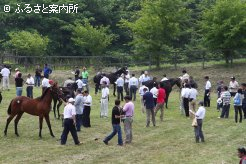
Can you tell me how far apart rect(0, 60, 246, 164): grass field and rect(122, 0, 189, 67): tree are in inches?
792

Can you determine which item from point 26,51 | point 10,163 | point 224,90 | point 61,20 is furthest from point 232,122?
point 61,20

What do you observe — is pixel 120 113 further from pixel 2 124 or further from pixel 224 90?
pixel 224 90

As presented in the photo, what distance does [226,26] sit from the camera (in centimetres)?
4634

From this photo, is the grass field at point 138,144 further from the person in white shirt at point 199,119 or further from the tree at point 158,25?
the tree at point 158,25

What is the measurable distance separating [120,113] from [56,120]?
23.5ft

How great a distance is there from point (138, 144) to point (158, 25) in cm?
2868

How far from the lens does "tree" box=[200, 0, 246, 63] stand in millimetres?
46219

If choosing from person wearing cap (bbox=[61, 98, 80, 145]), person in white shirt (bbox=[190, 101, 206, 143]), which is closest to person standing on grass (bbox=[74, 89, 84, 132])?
person wearing cap (bbox=[61, 98, 80, 145])

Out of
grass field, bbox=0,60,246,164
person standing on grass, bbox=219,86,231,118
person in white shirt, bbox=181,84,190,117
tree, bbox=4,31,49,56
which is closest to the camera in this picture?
grass field, bbox=0,60,246,164

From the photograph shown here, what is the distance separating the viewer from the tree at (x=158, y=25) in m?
49.3

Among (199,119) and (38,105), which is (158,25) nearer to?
(38,105)

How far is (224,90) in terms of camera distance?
28.3m

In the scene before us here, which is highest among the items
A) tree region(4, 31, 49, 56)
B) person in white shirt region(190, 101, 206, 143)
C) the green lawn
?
tree region(4, 31, 49, 56)

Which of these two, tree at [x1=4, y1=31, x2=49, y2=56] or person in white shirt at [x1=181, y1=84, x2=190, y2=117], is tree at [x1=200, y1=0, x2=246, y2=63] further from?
person in white shirt at [x1=181, y1=84, x2=190, y2=117]
